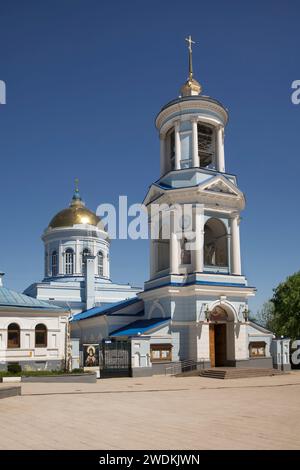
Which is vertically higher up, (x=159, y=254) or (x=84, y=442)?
(x=159, y=254)

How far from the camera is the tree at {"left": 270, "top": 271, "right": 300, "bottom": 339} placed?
40.6 metres

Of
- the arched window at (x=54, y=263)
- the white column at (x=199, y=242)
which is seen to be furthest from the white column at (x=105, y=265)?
the white column at (x=199, y=242)

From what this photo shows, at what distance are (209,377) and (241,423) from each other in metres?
17.7

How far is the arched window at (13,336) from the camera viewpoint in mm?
32656

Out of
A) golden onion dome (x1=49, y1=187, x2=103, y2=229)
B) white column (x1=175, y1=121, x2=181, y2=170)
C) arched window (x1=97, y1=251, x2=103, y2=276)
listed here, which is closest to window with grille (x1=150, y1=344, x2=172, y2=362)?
white column (x1=175, y1=121, x2=181, y2=170)

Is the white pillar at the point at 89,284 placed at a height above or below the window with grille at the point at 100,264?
below

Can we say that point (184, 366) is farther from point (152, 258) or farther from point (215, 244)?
point (215, 244)

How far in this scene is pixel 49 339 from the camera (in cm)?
3388

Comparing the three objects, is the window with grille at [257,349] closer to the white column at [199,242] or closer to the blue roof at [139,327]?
the blue roof at [139,327]

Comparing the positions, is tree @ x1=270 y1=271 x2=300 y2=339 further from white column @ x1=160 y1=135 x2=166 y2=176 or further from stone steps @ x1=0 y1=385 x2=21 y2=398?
stone steps @ x1=0 y1=385 x2=21 y2=398

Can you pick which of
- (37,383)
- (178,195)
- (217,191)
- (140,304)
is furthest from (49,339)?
(217,191)

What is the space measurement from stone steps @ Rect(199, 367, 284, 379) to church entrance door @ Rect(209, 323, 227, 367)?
2667 mm

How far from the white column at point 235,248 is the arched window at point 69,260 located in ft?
79.9
